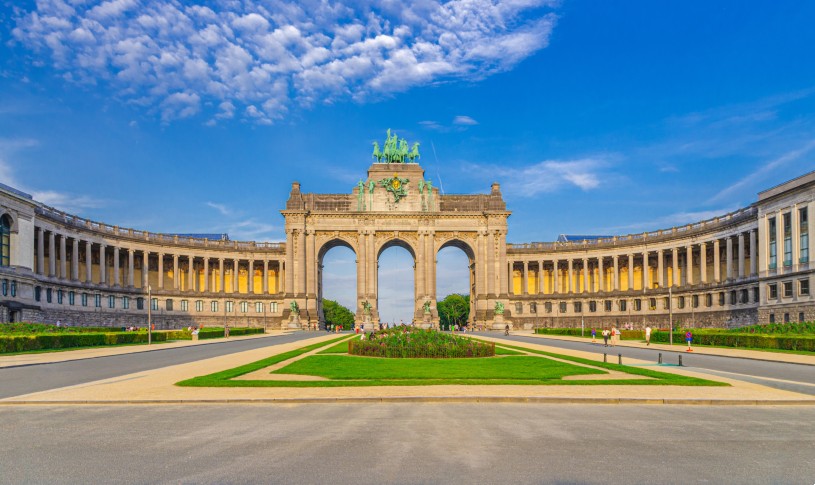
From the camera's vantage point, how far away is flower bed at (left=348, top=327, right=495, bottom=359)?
116 feet

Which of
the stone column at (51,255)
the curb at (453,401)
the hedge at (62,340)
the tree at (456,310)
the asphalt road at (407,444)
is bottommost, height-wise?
the tree at (456,310)

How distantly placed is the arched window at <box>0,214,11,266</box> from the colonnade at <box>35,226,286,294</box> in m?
6.84

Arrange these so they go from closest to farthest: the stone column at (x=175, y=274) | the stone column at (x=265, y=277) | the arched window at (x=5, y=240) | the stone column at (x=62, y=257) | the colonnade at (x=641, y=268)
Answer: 1. the arched window at (x=5, y=240)
2. the stone column at (x=62, y=257)
3. the colonnade at (x=641, y=268)
4. the stone column at (x=175, y=274)
5. the stone column at (x=265, y=277)

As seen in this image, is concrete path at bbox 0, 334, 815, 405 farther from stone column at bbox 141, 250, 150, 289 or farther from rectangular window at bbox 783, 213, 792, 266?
stone column at bbox 141, 250, 150, 289

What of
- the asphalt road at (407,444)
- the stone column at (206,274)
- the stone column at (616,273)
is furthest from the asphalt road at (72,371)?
the stone column at (616,273)

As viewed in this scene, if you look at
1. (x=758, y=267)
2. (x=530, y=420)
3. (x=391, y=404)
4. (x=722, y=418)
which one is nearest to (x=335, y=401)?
(x=391, y=404)

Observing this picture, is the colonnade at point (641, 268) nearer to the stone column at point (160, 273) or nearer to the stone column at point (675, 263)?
the stone column at point (675, 263)

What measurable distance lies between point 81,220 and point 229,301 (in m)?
31.9

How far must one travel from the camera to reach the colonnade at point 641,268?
89250mm

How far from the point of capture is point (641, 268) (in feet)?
366

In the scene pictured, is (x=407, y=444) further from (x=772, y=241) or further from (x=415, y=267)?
(x=415, y=267)

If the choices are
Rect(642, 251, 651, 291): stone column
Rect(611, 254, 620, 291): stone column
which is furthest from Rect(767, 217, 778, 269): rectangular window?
Rect(611, 254, 620, 291): stone column

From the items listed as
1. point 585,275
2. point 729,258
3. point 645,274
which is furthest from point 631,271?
point 729,258

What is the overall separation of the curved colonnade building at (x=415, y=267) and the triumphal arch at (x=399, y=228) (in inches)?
7.9
